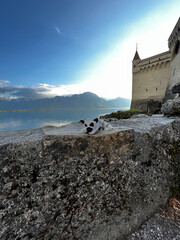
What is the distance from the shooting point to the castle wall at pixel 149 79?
22047mm

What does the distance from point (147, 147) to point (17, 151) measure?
1.33 m

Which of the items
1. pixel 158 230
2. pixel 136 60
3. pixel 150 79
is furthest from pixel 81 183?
pixel 136 60

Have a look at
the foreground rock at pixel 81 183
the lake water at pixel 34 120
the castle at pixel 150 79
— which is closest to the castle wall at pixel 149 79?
the castle at pixel 150 79

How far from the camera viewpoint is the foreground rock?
0.91m

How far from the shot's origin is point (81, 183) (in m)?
1.07

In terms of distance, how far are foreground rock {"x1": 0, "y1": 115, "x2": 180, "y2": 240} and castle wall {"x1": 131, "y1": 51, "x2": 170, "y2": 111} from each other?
21.8 metres

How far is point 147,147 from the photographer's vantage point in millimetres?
1345

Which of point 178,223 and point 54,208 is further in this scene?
point 178,223

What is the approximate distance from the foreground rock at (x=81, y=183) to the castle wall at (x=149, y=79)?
21848mm

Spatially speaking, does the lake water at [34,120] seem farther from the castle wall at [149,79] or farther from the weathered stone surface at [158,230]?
the weathered stone surface at [158,230]

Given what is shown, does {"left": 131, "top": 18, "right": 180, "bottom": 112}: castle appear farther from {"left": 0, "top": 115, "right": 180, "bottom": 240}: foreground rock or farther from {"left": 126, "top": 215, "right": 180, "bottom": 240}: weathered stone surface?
{"left": 126, "top": 215, "right": 180, "bottom": 240}: weathered stone surface

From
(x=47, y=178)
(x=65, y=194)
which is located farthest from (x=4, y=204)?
(x=65, y=194)

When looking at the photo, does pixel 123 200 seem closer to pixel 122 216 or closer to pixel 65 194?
pixel 122 216

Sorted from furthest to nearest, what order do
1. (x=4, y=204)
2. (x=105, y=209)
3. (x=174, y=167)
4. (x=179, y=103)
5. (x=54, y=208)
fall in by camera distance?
(x=179, y=103) → (x=174, y=167) → (x=105, y=209) → (x=54, y=208) → (x=4, y=204)
